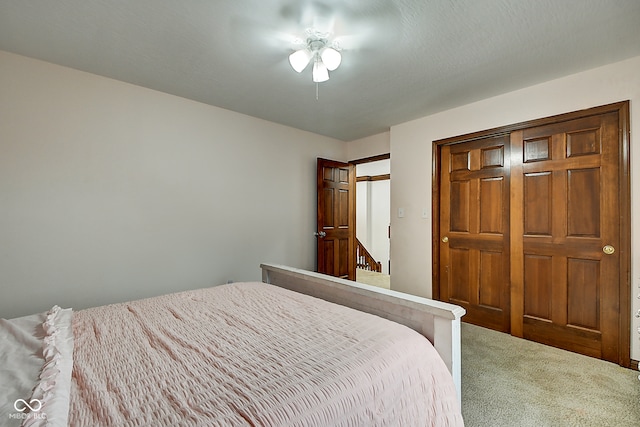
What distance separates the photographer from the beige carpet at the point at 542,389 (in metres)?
1.60

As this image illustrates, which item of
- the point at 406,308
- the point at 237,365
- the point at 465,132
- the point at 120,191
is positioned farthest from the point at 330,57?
the point at 120,191

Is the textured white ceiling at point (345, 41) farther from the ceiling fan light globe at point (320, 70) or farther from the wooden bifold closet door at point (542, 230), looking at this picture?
the wooden bifold closet door at point (542, 230)

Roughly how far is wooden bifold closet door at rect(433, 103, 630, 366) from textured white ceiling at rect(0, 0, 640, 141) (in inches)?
22.3

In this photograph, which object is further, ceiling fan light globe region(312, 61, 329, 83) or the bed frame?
ceiling fan light globe region(312, 61, 329, 83)

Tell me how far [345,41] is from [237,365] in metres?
2.03

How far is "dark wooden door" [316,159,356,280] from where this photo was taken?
4039 millimetres


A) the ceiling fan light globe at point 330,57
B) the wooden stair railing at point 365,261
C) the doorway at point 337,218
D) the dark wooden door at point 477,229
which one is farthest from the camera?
the wooden stair railing at point 365,261

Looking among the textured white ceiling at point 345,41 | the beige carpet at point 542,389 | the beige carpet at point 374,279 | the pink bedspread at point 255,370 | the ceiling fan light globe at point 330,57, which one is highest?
the textured white ceiling at point 345,41

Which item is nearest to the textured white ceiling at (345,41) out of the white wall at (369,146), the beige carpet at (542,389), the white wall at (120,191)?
the white wall at (120,191)

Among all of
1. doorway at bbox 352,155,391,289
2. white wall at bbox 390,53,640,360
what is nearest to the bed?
white wall at bbox 390,53,640,360

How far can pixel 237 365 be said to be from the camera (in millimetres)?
1009

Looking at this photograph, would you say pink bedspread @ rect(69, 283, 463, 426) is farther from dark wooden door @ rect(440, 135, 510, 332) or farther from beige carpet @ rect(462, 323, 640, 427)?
dark wooden door @ rect(440, 135, 510, 332)

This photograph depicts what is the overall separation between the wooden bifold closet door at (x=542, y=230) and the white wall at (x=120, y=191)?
2213 millimetres

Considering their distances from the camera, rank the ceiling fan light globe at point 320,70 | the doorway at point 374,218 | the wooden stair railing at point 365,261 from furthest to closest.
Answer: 1. the doorway at point 374,218
2. the wooden stair railing at point 365,261
3. the ceiling fan light globe at point 320,70
